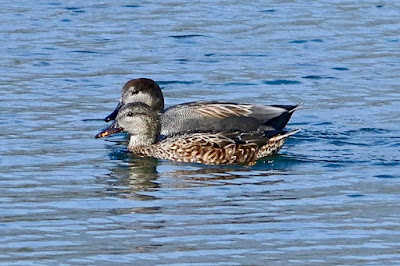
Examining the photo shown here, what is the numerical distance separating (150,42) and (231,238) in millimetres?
10626

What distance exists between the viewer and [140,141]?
14117 mm

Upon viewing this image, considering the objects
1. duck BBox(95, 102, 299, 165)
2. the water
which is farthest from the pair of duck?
the water

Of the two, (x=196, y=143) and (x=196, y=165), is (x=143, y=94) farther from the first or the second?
(x=196, y=165)

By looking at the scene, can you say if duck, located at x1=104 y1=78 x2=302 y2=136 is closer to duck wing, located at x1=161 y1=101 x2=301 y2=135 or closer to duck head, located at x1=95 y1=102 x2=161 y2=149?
duck wing, located at x1=161 y1=101 x2=301 y2=135

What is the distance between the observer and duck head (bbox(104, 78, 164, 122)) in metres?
15.5

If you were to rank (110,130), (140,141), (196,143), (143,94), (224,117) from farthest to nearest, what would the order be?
(143,94) < (224,117) < (140,141) < (110,130) < (196,143)

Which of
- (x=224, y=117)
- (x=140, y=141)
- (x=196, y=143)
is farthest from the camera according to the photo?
(x=224, y=117)

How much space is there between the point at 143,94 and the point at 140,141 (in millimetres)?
1571

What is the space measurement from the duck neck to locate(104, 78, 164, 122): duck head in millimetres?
1390

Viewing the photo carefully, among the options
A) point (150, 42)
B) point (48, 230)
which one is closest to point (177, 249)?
point (48, 230)

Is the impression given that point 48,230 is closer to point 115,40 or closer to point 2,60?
point 2,60

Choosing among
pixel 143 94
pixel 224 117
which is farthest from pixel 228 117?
pixel 143 94

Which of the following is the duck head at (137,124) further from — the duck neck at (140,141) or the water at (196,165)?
the water at (196,165)

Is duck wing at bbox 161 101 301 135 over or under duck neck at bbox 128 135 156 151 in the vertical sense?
over
